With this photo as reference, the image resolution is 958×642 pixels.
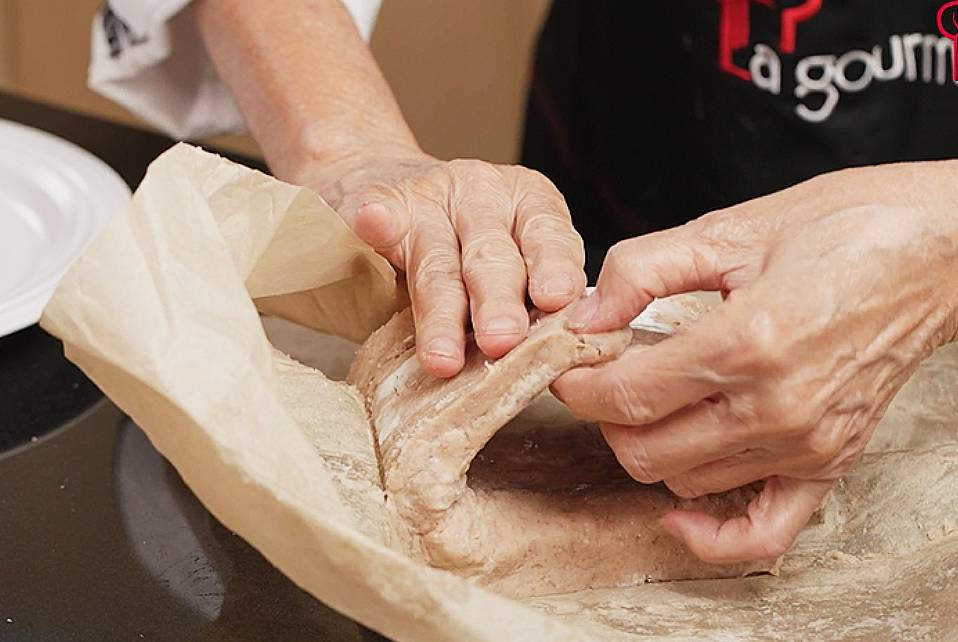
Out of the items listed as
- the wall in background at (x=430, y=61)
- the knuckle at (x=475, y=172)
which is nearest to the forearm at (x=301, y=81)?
the knuckle at (x=475, y=172)

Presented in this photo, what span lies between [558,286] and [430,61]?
1481 mm

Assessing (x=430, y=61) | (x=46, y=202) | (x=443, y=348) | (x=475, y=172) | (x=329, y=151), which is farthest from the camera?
(x=430, y=61)

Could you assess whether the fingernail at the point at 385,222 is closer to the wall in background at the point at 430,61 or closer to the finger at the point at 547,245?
the finger at the point at 547,245

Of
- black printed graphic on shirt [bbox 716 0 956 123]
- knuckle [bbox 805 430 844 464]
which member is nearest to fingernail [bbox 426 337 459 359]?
knuckle [bbox 805 430 844 464]

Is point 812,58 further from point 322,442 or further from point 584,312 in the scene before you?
point 322,442

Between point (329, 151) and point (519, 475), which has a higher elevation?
point (329, 151)

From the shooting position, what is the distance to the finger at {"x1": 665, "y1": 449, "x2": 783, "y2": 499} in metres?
0.76

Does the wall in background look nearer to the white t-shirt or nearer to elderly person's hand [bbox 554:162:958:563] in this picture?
the white t-shirt

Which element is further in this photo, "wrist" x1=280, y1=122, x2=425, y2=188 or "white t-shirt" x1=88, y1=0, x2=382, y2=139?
"white t-shirt" x1=88, y1=0, x2=382, y2=139

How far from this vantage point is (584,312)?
773 millimetres

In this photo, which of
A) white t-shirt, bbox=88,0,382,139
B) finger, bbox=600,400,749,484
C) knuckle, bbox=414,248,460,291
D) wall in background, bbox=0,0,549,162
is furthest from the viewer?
wall in background, bbox=0,0,549,162

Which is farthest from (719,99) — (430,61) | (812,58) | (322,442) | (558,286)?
(430,61)

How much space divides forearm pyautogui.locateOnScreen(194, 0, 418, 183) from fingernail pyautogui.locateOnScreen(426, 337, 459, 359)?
0.96ft

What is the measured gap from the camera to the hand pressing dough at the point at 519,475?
77 centimetres
